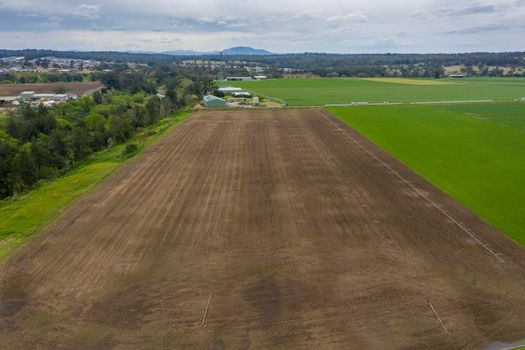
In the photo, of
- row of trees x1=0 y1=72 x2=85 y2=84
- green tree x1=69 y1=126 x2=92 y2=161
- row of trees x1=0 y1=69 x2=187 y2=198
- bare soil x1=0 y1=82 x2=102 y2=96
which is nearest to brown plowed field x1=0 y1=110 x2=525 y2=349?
row of trees x1=0 y1=69 x2=187 y2=198

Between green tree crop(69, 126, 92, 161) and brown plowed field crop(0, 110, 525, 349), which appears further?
green tree crop(69, 126, 92, 161)

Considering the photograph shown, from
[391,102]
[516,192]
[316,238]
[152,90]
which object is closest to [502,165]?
[516,192]

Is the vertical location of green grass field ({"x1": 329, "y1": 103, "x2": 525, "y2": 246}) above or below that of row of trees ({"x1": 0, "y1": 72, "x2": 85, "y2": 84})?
below

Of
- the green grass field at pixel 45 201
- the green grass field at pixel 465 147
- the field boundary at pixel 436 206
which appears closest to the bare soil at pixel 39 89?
the green grass field at pixel 465 147

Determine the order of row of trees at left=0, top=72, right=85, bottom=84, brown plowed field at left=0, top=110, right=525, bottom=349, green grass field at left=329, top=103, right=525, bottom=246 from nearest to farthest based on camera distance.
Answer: brown plowed field at left=0, top=110, right=525, bottom=349, green grass field at left=329, top=103, right=525, bottom=246, row of trees at left=0, top=72, right=85, bottom=84

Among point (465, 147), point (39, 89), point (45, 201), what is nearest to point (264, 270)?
point (45, 201)

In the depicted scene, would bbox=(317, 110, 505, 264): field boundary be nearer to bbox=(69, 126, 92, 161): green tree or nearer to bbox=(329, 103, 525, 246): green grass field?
bbox=(329, 103, 525, 246): green grass field
